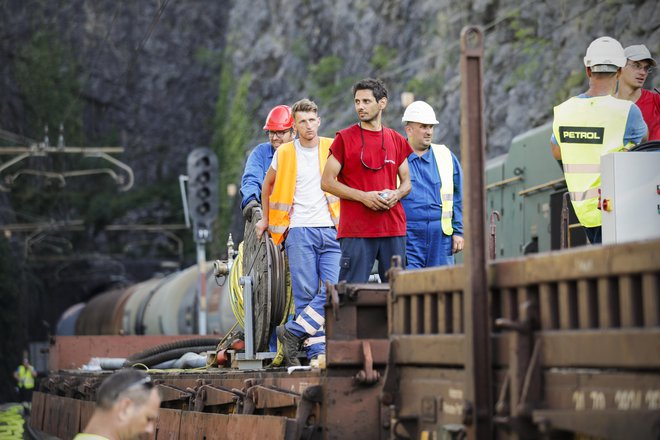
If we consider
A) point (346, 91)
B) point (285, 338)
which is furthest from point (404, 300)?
point (346, 91)

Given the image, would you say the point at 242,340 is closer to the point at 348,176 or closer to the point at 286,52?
the point at 348,176

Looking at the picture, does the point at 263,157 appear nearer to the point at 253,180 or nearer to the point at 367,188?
the point at 253,180

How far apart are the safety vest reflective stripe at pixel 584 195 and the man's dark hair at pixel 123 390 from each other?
11.8ft

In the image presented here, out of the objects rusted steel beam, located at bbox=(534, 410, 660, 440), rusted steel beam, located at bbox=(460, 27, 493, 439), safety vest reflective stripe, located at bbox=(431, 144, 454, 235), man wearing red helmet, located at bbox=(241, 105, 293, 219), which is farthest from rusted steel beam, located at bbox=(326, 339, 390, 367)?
man wearing red helmet, located at bbox=(241, 105, 293, 219)

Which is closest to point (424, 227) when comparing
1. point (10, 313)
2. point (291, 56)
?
point (10, 313)

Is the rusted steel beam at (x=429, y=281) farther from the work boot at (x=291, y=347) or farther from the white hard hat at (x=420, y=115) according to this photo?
the white hard hat at (x=420, y=115)

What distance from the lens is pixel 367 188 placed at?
962 cm

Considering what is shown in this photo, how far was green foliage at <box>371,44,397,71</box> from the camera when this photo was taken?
43.9 meters

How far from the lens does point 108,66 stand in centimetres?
6625

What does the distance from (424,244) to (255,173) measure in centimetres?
202

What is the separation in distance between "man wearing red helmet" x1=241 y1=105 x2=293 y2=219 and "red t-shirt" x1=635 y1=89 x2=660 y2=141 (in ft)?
11.1

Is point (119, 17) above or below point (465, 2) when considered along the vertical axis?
above

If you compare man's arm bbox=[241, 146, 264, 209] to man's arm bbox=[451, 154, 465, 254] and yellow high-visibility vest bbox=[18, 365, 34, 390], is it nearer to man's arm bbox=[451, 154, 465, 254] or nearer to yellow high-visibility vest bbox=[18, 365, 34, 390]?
man's arm bbox=[451, 154, 465, 254]

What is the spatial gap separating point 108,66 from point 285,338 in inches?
2277
